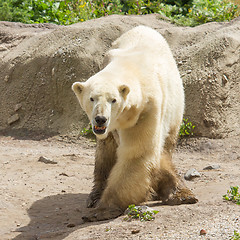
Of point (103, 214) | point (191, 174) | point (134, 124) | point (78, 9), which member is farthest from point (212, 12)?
point (103, 214)

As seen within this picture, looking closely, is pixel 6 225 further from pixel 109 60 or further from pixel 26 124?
pixel 26 124

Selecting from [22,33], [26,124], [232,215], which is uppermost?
[22,33]

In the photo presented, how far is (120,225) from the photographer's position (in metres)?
4.54

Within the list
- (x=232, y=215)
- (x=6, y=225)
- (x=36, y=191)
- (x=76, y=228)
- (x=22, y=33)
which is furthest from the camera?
(x=22, y=33)

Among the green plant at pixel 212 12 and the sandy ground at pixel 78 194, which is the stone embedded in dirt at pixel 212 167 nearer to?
the sandy ground at pixel 78 194

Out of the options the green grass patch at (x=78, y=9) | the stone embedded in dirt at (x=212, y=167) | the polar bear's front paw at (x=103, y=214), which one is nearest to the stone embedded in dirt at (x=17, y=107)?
the green grass patch at (x=78, y=9)

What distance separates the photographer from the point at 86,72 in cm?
934

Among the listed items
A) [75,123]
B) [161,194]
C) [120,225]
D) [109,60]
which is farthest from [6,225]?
[75,123]

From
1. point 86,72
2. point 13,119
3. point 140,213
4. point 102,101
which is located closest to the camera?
point 102,101

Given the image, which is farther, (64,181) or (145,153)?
(64,181)

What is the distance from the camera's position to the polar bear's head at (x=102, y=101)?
4.31 meters

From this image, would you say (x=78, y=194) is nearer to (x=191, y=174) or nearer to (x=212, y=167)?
(x=191, y=174)

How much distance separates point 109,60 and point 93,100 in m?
1.19

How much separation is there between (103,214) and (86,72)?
4746mm
